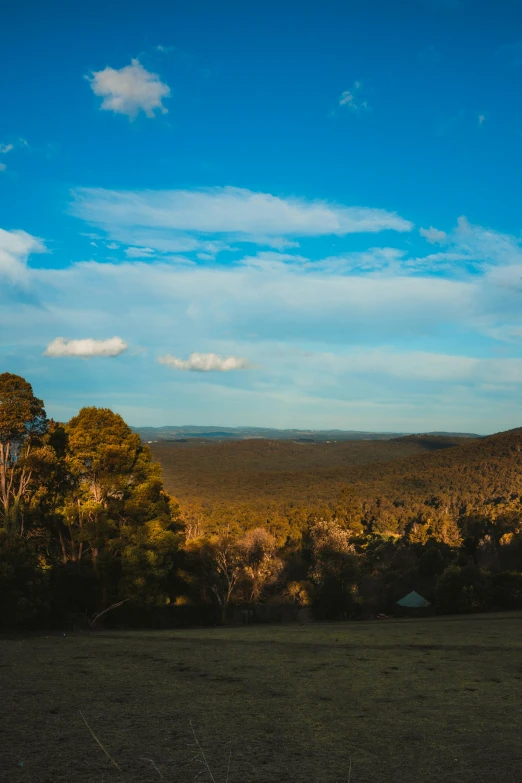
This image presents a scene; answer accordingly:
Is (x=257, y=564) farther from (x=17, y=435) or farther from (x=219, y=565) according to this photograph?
(x=17, y=435)

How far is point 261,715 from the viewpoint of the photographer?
4914 millimetres

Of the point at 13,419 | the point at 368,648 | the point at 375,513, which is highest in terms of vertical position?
the point at 13,419

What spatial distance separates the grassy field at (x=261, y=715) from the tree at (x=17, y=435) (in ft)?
44.3

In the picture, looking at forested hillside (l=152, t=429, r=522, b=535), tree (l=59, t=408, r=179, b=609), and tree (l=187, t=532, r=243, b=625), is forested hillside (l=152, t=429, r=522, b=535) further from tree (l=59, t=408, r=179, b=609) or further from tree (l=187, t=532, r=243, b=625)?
tree (l=59, t=408, r=179, b=609)

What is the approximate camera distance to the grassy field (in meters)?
3.69

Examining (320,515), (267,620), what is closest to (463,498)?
(320,515)

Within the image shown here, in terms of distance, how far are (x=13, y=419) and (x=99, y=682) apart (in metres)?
16.6

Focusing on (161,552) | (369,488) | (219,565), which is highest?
(161,552)

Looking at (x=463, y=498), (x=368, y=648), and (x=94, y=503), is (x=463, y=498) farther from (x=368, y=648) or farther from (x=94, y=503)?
(x=368, y=648)

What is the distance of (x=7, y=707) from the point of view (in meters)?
4.84

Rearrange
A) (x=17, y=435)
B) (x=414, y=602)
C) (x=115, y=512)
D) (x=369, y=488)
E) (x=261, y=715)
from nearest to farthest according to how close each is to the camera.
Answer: (x=261, y=715) → (x=17, y=435) → (x=115, y=512) → (x=414, y=602) → (x=369, y=488)

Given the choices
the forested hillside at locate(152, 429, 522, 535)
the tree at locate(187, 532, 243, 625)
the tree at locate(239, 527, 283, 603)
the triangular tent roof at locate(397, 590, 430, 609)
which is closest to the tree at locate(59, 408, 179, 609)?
the tree at locate(187, 532, 243, 625)

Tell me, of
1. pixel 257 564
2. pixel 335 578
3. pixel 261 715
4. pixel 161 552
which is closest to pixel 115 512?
pixel 161 552

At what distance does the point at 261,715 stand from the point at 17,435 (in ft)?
62.0
